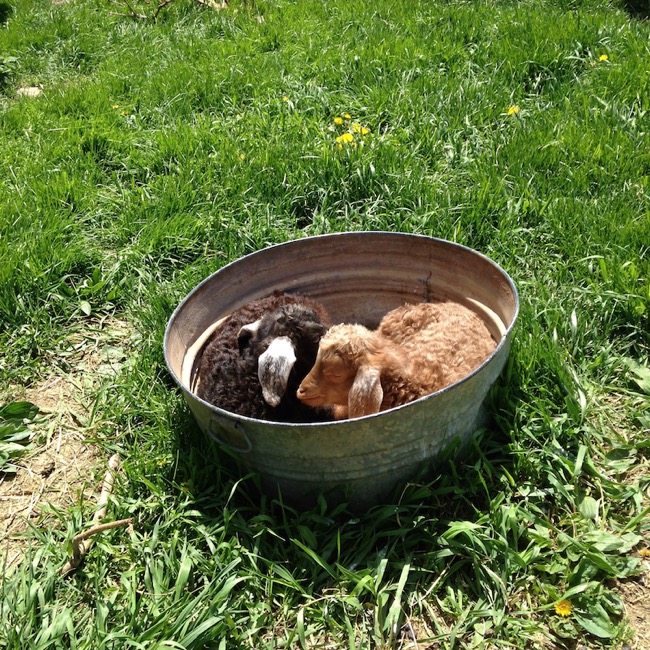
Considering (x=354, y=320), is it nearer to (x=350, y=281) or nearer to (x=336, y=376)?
(x=350, y=281)

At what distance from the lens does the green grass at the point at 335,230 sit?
2320 mm

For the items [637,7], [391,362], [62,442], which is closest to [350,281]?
[391,362]

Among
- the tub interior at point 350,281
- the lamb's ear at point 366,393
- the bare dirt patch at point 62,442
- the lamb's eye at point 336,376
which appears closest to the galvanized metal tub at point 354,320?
the tub interior at point 350,281

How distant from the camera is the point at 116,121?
524 cm

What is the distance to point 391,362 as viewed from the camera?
274 centimetres

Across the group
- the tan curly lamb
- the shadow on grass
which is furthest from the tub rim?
the shadow on grass

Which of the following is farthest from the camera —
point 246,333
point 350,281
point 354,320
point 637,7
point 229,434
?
point 637,7

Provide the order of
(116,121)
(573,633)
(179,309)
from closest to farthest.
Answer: (573,633) < (179,309) < (116,121)

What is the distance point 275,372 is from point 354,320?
3.23ft

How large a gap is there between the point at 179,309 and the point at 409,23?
4191 mm

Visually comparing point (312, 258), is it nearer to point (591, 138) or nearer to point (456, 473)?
point (456, 473)

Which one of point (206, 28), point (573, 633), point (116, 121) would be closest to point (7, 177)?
point (116, 121)

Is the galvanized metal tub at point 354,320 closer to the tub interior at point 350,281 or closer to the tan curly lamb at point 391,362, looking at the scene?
the tub interior at point 350,281

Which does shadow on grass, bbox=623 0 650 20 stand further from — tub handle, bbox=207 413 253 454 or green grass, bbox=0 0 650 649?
tub handle, bbox=207 413 253 454
